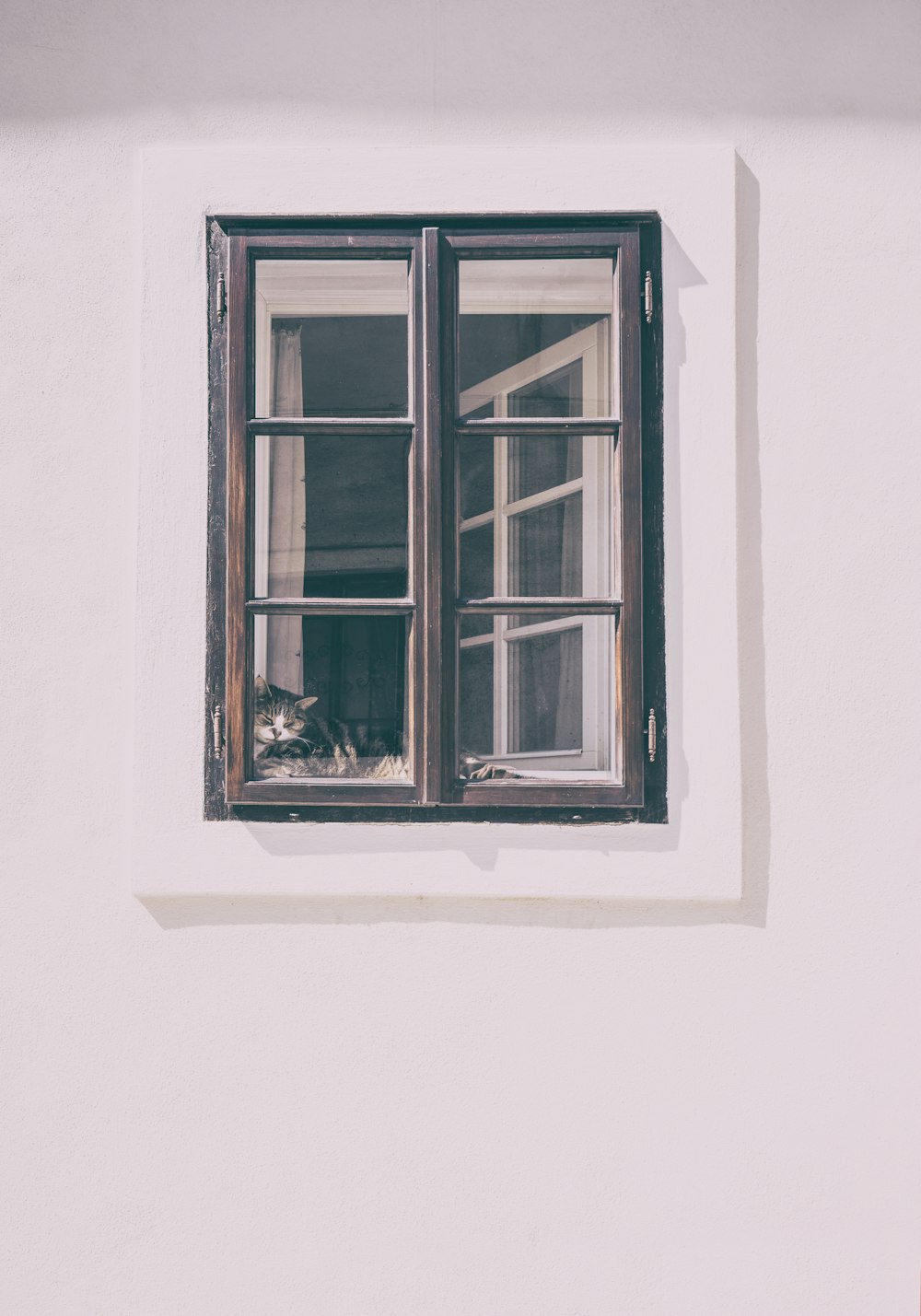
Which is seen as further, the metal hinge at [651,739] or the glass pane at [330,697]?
the glass pane at [330,697]

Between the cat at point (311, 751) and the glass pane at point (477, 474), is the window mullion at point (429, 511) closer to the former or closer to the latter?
the cat at point (311, 751)

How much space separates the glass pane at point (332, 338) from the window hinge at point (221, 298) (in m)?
0.09

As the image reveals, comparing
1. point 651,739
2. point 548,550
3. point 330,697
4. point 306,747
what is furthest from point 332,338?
point 651,739

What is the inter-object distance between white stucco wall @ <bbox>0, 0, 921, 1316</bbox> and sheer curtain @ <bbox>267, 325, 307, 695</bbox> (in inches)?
9.8

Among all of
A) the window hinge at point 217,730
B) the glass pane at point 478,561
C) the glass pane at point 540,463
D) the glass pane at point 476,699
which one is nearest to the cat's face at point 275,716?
the window hinge at point 217,730

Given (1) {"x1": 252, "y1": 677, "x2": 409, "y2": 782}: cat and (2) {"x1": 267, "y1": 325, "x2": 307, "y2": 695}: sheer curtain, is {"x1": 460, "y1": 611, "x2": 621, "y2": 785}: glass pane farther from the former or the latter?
(2) {"x1": 267, "y1": 325, "x2": 307, "y2": 695}: sheer curtain

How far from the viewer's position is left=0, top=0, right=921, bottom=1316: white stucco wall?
2.03m

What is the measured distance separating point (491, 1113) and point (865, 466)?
156 cm

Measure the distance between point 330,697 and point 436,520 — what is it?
47cm

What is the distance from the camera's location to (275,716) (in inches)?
86.7

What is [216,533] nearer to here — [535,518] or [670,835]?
[535,518]

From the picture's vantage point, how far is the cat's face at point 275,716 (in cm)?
218

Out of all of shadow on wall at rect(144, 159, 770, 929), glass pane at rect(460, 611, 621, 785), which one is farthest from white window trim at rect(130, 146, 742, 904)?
glass pane at rect(460, 611, 621, 785)

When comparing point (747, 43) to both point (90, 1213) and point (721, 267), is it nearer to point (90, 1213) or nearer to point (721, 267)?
point (721, 267)
